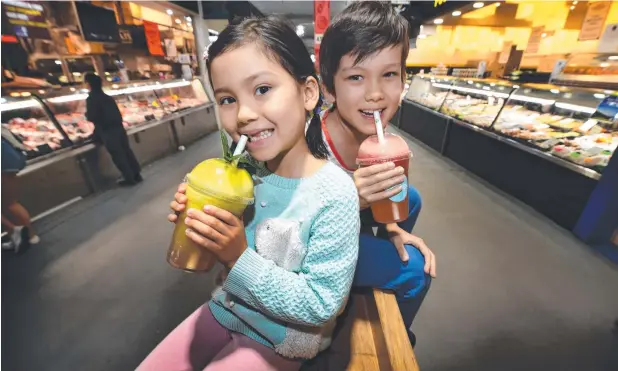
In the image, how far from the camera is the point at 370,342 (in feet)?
3.86

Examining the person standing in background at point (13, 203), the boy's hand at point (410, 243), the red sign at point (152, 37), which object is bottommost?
the person standing in background at point (13, 203)

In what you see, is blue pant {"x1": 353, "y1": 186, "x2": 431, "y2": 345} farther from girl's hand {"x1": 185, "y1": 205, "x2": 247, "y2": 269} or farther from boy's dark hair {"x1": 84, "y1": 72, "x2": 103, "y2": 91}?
boy's dark hair {"x1": 84, "y1": 72, "x2": 103, "y2": 91}

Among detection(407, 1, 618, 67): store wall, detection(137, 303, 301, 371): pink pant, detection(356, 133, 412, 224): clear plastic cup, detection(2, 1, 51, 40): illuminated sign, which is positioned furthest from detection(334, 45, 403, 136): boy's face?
detection(407, 1, 618, 67): store wall

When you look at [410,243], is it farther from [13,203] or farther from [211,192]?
[13,203]

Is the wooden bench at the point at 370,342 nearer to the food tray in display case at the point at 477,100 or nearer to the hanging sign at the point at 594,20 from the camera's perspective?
the food tray in display case at the point at 477,100

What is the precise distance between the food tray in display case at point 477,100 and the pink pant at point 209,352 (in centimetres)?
478

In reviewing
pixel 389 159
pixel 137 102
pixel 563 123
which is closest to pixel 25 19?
pixel 137 102

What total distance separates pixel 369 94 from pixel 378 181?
1.20 feet

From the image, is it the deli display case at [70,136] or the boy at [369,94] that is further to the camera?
the deli display case at [70,136]

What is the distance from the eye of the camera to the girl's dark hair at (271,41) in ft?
2.50

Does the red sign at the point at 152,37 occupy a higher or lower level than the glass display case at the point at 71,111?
higher

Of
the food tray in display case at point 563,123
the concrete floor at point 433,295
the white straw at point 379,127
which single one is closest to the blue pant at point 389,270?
the white straw at point 379,127

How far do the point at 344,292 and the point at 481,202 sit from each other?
3752mm

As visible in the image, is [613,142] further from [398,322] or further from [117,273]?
[117,273]
